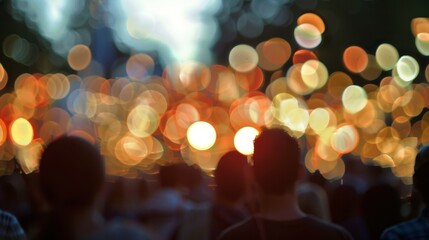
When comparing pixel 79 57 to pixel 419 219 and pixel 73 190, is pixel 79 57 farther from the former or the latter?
pixel 73 190

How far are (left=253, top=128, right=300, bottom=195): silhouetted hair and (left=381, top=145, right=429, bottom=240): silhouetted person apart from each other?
576 mm

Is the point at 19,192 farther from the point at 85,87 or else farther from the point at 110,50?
the point at 85,87

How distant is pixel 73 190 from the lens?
14.8 feet

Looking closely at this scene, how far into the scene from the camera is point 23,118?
196ft

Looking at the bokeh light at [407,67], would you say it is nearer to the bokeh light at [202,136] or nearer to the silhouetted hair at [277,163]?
the bokeh light at [202,136]

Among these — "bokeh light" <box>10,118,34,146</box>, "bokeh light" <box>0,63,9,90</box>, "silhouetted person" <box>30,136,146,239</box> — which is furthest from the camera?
"bokeh light" <box>10,118,34,146</box>

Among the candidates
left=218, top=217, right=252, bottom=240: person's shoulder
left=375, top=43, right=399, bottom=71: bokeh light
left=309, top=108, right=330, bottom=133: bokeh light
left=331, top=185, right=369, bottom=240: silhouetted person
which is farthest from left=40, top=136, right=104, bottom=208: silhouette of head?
left=309, top=108, right=330, bottom=133: bokeh light

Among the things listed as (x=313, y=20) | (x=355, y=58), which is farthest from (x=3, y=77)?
(x=355, y=58)

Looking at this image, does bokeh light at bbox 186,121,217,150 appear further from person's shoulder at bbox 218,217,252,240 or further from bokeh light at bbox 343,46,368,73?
person's shoulder at bbox 218,217,252,240

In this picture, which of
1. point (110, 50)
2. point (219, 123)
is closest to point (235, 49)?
point (110, 50)

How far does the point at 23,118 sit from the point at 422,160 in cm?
5522

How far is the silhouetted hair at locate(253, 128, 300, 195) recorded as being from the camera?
5.24m

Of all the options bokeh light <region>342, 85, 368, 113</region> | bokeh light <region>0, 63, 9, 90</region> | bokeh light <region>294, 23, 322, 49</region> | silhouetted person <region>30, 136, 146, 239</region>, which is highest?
bokeh light <region>294, 23, 322, 49</region>

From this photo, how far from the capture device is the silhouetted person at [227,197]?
7016 mm
